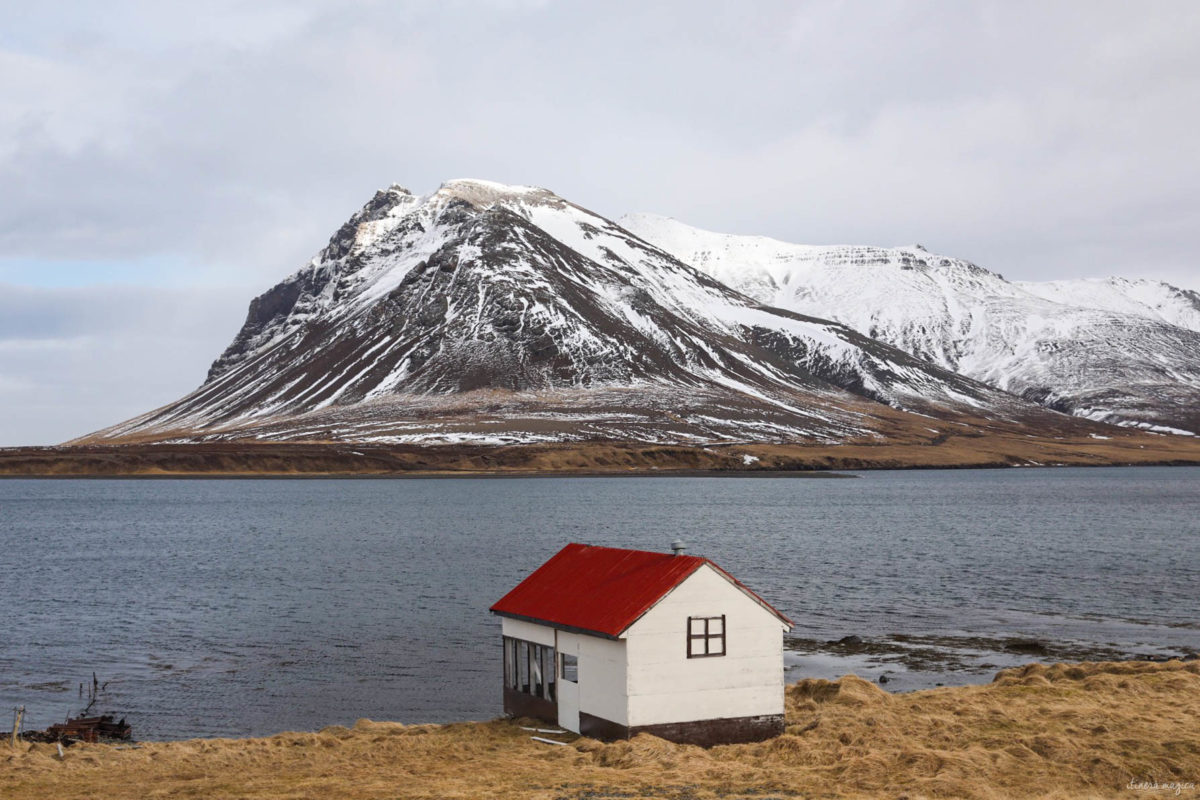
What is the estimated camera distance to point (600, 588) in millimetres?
32344

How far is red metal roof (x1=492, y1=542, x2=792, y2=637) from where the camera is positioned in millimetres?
30031

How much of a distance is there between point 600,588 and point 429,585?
4052 centimetres

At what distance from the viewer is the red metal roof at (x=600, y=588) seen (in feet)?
98.5

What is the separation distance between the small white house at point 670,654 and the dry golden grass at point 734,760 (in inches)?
34.8

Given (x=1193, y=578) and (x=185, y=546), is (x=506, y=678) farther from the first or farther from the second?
(x=185, y=546)

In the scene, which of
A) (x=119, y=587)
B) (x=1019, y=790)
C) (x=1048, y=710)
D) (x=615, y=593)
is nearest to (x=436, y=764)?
(x=615, y=593)

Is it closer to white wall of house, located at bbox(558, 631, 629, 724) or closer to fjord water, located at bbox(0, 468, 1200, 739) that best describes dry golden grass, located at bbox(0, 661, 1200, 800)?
white wall of house, located at bbox(558, 631, 629, 724)

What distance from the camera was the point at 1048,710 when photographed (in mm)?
33125

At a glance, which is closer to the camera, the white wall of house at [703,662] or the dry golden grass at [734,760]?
the dry golden grass at [734,760]

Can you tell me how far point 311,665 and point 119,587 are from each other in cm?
3051

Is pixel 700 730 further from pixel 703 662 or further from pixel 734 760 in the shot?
pixel 734 760

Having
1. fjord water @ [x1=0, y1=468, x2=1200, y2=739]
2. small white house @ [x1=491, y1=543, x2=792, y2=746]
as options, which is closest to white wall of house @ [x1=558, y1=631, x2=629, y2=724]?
small white house @ [x1=491, y1=543, x2=792, y2=746]

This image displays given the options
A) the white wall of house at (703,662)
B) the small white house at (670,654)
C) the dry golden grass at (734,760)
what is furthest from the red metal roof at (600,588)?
the dry golden grass at (734,760)

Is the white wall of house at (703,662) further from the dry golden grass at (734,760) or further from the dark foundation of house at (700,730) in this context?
the dry golden grass at (734,760)
